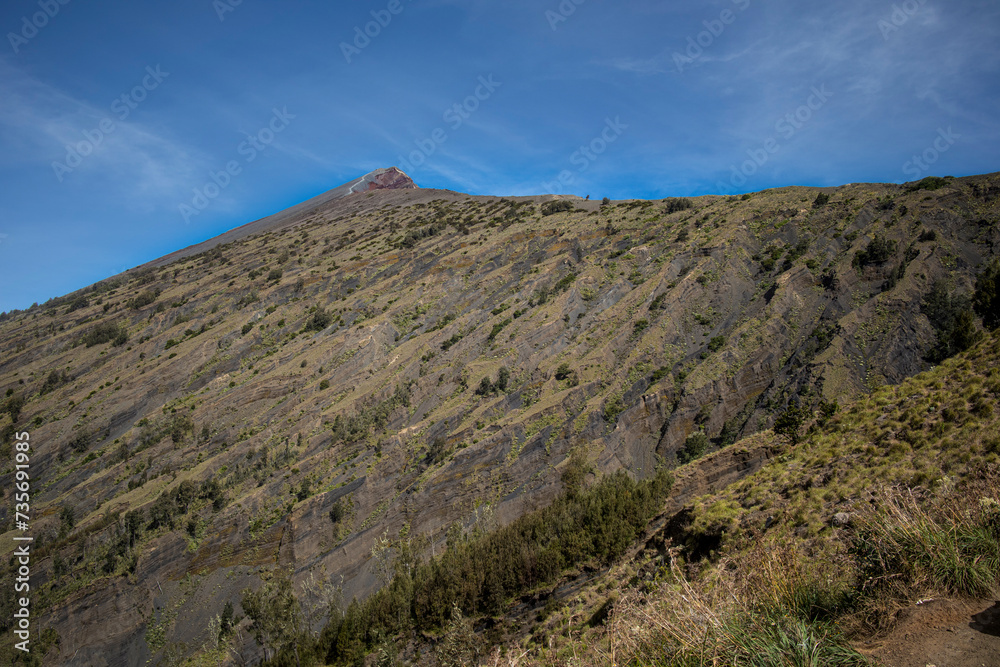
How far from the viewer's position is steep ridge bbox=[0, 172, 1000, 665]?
99.4 ft

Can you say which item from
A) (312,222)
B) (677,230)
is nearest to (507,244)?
(677,230)

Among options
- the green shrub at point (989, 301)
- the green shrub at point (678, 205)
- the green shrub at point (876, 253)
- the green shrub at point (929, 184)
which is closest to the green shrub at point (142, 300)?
the green shrub at point (678, 205)

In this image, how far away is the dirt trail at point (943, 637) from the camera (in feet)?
16.0

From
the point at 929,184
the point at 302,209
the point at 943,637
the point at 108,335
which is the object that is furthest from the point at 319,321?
the point at 302,209

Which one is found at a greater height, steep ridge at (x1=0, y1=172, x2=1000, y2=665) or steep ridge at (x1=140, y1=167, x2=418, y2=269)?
steep ridge at (x1=140, y1=167, x2=418, y2=269)

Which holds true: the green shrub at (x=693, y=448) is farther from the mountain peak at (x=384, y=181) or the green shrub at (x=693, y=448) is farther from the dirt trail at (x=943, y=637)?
the mountain peak at (x=384, y=181)

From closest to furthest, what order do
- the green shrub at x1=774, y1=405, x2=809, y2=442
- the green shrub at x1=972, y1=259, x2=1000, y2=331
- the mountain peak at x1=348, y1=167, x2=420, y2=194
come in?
the green shrub at x1=774, y1=405, x2=809, y2=442
the green shrub at x1=972, y1=259, x2=1000, y2=331
the mountain peak at x1=348, y1=167, x2=420, y2=194

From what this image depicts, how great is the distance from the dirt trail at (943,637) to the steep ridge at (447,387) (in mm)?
25287

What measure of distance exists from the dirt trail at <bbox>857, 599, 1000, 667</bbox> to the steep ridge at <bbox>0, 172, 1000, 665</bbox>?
996 inches

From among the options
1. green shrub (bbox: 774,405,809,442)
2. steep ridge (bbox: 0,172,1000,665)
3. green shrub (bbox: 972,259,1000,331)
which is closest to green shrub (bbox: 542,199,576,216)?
steep ridge (bbox: 0,172,1000,665)

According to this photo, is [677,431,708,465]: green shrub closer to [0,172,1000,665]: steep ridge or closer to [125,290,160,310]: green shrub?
[0,172,1000,665]: steep ridge

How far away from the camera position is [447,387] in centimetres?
3853

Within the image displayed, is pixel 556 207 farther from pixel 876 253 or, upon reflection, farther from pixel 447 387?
pixel 876 253

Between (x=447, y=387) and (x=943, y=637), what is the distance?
113 feet
